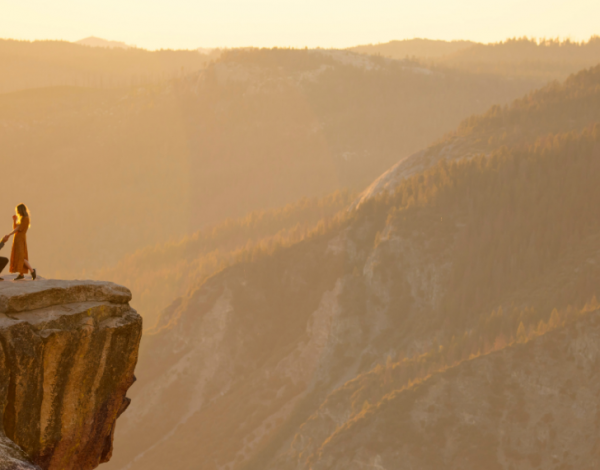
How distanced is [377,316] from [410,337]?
7.38 m

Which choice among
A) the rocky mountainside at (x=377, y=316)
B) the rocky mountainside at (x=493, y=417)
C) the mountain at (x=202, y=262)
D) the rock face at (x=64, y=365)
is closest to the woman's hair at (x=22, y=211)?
the rock face at (x=64, y=365)

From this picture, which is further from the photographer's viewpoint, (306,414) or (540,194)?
(540,194)

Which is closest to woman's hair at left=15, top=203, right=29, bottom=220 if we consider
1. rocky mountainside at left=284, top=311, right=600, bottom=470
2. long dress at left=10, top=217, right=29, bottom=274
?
long dress at left=10, top=217, right=29, bottom=274

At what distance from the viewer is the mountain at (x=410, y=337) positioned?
8050 centimetres

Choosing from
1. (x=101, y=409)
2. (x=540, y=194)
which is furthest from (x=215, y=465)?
(x=101, y=409)

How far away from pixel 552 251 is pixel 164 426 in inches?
2378

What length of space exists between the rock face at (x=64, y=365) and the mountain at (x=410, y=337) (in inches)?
A: 2355

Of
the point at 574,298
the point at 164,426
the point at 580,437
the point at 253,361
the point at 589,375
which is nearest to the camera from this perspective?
the point at 580,437

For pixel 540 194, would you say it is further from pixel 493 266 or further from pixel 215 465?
pixel 215 465

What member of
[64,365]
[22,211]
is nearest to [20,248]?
[22,211]

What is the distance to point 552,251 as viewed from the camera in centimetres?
10738

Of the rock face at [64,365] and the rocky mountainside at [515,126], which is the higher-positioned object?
the rock face at [64,365]

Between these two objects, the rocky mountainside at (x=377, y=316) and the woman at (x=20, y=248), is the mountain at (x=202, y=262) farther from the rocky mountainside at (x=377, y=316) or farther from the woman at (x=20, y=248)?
the woman at (x=20, y=248)

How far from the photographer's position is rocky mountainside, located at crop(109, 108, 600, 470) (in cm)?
9056
